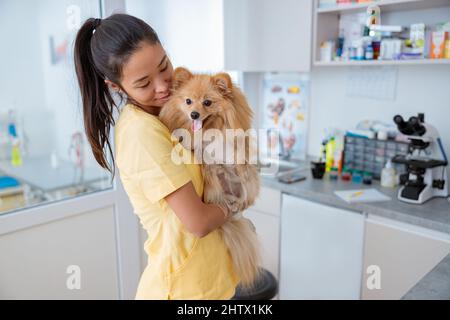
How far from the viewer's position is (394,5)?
2.21 m

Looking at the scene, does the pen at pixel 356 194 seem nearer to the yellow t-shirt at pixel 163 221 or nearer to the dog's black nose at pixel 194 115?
the yellow t-shirt at pixel 163 221

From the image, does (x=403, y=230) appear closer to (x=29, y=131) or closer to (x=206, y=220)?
(x=206, y=220)

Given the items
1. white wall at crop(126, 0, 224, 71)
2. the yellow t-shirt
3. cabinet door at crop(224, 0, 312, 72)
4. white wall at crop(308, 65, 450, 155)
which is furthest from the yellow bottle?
white wall at crop(308, 65, 450, 155)

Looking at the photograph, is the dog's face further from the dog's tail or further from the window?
the window

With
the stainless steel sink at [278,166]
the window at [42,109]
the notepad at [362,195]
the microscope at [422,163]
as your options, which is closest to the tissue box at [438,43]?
the microscope at [422,163]

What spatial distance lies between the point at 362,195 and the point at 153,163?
1525 mm

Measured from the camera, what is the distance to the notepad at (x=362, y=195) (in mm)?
2166

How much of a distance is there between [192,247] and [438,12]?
2.02 meters

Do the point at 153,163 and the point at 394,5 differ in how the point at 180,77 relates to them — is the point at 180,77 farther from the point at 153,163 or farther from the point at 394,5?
the point at 394,5

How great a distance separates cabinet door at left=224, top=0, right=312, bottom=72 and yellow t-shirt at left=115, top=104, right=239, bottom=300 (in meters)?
1.61

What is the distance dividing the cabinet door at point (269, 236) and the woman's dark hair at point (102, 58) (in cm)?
148

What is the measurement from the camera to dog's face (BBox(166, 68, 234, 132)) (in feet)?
4.00

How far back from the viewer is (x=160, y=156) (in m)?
1.07
